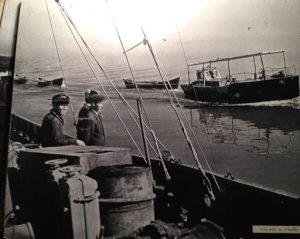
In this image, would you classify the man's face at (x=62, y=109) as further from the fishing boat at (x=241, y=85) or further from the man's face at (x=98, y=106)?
the fishing boat at (x=241, y=85)

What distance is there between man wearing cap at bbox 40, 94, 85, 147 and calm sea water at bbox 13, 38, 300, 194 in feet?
0.09

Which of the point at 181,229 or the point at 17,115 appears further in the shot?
the point at 17,115

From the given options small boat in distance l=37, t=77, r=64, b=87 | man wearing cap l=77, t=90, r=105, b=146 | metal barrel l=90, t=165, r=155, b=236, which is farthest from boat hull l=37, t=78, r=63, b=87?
metal barrel l=90, t=165, r=155, b=236

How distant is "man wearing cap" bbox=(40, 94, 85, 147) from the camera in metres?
1.57

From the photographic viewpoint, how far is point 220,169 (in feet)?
4.73

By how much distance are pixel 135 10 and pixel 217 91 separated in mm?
444

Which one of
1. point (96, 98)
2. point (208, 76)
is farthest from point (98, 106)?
point (208, 76)

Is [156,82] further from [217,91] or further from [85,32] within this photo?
[85,32]

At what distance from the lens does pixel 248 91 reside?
4.91 feet

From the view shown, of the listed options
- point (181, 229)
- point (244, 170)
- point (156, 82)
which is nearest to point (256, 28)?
point (156, 82)

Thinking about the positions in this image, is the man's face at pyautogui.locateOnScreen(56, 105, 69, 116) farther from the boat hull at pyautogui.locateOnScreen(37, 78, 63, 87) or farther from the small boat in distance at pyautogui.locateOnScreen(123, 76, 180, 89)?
the small boat in distance at pyautogui.locateOnScreen(123, 76, 180, 89)

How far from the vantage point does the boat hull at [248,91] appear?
57.6 inches

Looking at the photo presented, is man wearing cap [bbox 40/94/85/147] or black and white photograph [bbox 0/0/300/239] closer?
black and white photograph [bbox 0/0/300/239]

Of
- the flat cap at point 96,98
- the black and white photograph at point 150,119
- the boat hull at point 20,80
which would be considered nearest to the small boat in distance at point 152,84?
the black and white photograph at point 150,119
